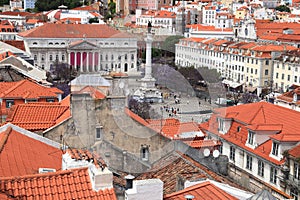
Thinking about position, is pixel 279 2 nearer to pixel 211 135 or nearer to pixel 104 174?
pixel 211 135

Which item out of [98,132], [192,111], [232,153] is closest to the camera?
[98,132]

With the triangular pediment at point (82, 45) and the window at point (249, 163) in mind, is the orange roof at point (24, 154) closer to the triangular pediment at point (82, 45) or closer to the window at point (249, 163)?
the window at point (249, 163)

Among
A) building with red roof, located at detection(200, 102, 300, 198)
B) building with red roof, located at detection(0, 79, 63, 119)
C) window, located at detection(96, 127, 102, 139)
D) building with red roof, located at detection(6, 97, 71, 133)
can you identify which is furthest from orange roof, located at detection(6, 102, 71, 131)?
building with red roof, located at detection(200, 102, 300, 198)

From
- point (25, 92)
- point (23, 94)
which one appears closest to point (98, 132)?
point (23, 94)

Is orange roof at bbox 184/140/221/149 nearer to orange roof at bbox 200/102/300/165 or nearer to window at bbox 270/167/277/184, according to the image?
orange roof at bbox 200/102/300/165

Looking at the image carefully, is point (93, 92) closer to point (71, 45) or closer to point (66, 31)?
point (71, 45)

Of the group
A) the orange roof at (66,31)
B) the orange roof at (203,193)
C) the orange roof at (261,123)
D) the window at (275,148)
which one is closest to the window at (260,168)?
the orange roof at (261,123)
